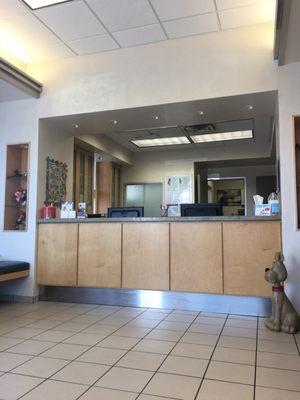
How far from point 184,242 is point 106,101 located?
7.06 ft

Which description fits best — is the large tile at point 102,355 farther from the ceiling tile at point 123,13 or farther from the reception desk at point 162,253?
the ceiling tile at point 123,13

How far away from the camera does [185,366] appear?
7.88 ft

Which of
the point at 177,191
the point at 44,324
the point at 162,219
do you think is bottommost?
the point at 44,324

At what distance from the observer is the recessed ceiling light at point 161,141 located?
730cm

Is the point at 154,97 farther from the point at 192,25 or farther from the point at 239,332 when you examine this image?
the point at 239,332

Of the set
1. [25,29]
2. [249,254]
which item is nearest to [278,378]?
[249,254]

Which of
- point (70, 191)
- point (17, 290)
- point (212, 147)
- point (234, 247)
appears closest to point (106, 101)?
point (70, 191)

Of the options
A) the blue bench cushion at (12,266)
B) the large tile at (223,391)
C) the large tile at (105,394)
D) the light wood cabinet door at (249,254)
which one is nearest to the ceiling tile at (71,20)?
the light wood cabinet door at (249,254)

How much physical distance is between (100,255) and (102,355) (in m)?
1.91

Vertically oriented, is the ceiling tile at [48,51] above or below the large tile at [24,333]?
above

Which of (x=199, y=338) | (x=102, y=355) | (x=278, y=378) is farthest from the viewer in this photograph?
(x=199, y=338)

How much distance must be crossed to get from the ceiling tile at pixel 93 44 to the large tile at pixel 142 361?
367 centimetres

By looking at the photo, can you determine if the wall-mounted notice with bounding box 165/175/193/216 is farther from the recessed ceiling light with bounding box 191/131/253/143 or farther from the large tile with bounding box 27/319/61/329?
the large tile with bounding box 27/319/61/329

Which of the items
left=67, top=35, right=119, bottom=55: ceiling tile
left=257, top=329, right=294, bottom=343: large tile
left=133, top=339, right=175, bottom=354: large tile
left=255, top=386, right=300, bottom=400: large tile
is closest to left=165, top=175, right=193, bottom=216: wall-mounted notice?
left=67, top=35, right=119, bottom=55: ceiling tile
